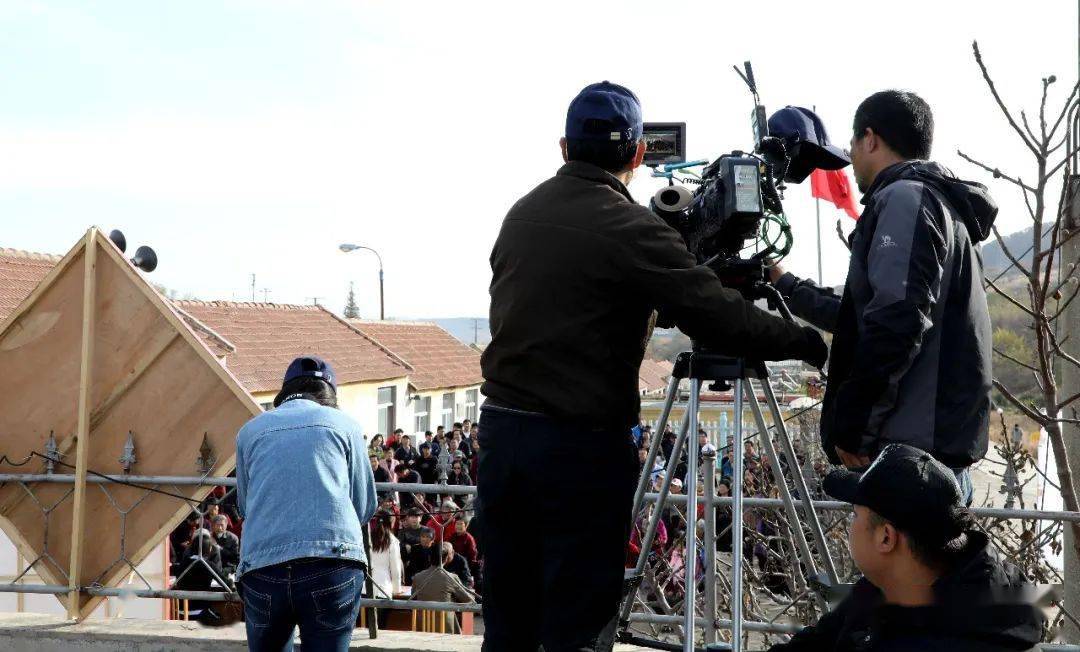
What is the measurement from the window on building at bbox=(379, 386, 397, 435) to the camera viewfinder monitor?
25.5 metres

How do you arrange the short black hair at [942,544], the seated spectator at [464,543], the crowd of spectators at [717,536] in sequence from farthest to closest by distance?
the seated spectator at [464,543] → the crowd of spectators at [717,536] → the short black hair at [942,544]

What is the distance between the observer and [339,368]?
25.5 m

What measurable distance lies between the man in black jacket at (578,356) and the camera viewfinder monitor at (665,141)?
32cm

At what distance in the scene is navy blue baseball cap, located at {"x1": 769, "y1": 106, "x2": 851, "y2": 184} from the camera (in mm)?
2943

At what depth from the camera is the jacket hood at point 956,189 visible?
269 centimetres

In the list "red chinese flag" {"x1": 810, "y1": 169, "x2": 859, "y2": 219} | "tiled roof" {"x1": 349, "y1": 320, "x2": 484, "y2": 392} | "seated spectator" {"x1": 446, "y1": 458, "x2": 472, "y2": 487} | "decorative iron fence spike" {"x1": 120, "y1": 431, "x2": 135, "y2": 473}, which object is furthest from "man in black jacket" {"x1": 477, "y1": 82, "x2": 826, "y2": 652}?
"tiled roof" {"x1": 349, "y1": 320, "x2": 484, "y2": 392}

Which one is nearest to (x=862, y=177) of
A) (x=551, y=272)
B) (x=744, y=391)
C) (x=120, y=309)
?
(x=744, y=391)

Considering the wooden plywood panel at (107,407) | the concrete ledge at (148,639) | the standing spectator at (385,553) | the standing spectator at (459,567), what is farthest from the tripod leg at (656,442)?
the standing spectator at (385,553)

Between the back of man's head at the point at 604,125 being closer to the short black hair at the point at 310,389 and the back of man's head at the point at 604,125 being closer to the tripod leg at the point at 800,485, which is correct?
the tripod leg at the point at 800,485

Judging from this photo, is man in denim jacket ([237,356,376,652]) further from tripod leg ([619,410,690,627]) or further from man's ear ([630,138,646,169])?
man's ear ([630,138,646,169])

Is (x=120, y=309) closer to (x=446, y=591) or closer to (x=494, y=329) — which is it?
(x=446, y=591)

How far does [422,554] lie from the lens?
10.3m

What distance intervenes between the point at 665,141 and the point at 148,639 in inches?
132

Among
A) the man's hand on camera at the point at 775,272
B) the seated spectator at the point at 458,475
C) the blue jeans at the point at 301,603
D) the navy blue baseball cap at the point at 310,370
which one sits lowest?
the seated spectator at the point at 458,475
